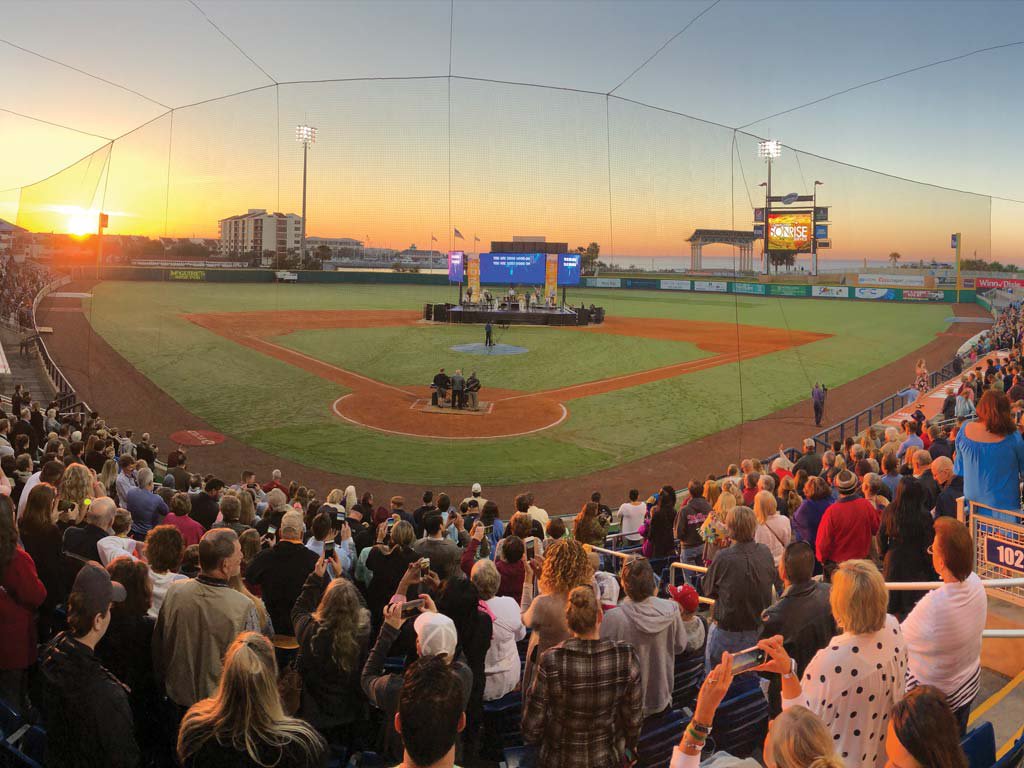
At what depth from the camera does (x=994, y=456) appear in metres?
5.96

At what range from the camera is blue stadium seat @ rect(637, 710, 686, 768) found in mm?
3650

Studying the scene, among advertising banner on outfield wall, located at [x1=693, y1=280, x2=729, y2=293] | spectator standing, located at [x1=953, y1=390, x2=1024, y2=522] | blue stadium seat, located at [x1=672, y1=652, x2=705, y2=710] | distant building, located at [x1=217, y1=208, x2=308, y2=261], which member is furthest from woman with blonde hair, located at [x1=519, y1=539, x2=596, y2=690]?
advertising banner on outfield wall, located at [x1=693, y1=280, x2=729, y2=293]

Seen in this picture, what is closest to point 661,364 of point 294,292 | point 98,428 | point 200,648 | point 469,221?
point 469,221

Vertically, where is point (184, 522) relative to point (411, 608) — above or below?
below

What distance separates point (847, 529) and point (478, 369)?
25097mm

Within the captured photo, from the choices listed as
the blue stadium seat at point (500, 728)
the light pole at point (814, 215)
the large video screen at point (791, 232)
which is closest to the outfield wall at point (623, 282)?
the large video screen at point (791, 232)

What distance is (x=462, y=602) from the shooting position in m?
4.03

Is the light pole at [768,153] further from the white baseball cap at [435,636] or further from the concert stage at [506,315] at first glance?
the concert stage at [506,315]

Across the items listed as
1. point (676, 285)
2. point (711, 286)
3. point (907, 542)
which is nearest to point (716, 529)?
point (907, 542)

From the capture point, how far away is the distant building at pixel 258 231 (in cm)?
3050

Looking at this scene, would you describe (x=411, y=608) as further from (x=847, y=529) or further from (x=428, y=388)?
(x=428, y=388)

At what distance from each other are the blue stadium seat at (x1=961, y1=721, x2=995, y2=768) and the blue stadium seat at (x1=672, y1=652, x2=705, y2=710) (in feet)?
5.57

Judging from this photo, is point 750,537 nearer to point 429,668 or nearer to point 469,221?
point 429,668

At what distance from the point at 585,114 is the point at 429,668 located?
71.0ft
